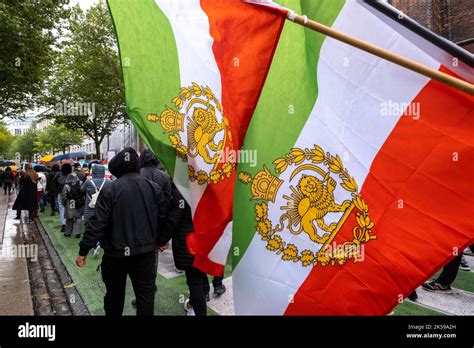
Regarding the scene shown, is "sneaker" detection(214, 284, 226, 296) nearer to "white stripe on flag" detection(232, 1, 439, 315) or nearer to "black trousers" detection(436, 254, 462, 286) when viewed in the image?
"white stripe on flag" detection(232, 1, 439, 315)

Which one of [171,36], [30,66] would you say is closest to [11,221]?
[30,66]

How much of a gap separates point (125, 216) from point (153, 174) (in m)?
1.12

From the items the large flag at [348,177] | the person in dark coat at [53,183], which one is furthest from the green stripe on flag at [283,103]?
the person in dark coat at [53,183]

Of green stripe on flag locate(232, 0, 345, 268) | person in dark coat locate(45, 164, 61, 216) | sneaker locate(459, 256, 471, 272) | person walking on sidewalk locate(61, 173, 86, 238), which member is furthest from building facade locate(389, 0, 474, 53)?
person in dark coat locate(45, 164, 61, 216)

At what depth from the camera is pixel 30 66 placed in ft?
36.2

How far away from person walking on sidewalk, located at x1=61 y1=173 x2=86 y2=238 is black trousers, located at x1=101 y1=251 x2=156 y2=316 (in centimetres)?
573

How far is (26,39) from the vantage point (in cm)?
1047

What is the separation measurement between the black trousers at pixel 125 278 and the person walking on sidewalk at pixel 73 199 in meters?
5.73

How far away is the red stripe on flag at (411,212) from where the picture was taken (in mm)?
1978

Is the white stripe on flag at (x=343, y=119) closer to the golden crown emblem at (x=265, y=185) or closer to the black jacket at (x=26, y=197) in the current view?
the golden crown emblem at (x=265, y=185)

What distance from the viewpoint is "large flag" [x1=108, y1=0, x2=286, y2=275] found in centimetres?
249

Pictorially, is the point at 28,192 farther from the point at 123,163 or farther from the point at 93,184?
the point at 123,163
